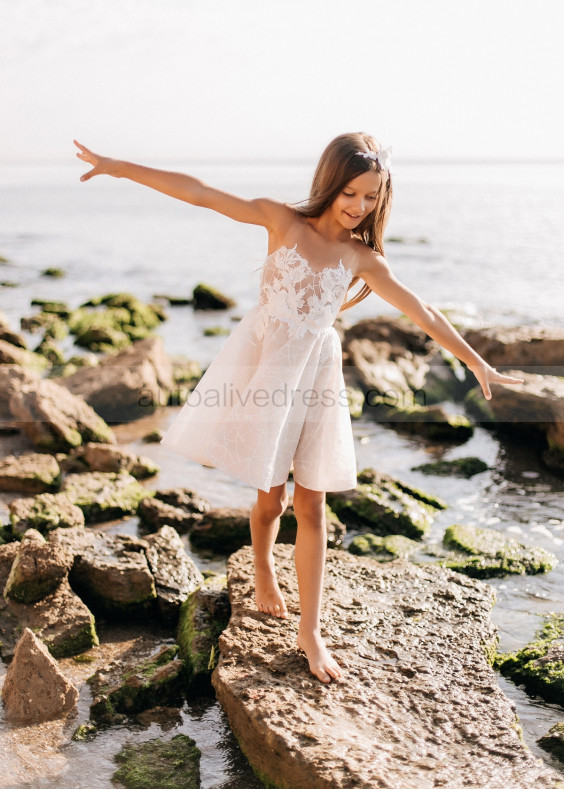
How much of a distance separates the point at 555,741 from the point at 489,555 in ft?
6.11

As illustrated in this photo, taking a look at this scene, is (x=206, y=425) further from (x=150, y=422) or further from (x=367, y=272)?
(x=150, y=422)

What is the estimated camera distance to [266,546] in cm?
390

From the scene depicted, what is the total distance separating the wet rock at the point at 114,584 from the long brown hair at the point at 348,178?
2168mm

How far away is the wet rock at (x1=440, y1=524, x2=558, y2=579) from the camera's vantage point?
16.5ft

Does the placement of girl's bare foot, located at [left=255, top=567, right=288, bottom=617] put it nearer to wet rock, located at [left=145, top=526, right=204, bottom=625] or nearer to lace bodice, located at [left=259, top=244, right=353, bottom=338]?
wet rock, located at [left=145, top=526, right=204, bottom=625]

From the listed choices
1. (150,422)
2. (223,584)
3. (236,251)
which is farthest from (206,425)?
(236,251)

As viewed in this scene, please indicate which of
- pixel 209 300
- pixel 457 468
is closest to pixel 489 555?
pixel 457 468

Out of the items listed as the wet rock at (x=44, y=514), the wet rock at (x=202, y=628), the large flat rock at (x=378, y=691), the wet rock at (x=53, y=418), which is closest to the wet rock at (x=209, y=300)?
the wet rock at (x=53, y=418)

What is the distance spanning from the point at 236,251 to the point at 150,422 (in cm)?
1872

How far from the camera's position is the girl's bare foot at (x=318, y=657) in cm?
339

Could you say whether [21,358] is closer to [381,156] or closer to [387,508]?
[387,508]

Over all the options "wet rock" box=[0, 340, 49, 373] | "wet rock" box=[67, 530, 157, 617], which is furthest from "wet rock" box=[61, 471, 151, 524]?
"wet rock" box=[0, 340, 49, 373]

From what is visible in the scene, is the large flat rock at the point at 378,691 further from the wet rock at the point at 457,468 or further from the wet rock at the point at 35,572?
the wet rock at the point at 457,468

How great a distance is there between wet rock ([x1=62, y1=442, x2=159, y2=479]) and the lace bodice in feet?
10.5
